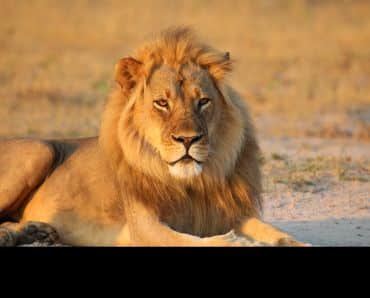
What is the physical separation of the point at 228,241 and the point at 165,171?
514mm

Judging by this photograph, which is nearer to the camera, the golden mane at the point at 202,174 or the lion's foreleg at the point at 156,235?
the lion's foreleg at the point at 156,235

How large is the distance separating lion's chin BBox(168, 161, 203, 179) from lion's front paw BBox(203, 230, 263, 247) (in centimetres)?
31

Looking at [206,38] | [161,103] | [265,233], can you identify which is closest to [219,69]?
[161,103]

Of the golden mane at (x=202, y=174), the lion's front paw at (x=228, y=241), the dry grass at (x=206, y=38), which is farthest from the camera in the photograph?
the dry grass at (x=206, y=38)

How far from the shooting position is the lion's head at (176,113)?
14.6ft

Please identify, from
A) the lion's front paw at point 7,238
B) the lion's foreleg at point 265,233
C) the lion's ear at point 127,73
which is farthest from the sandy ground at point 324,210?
the lion's front paw at point 7,238

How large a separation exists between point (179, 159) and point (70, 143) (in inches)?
46.7

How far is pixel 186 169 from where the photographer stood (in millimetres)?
4449

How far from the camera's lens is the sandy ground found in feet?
17.7

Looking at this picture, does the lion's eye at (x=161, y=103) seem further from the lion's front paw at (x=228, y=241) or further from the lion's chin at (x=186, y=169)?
the lion's front paw at (x=228, y=241)

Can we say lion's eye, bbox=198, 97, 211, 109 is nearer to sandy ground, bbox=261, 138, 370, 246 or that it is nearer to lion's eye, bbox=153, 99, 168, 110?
lion's eye, bbox=153, 99, 168, 110

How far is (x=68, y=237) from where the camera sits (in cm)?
504
